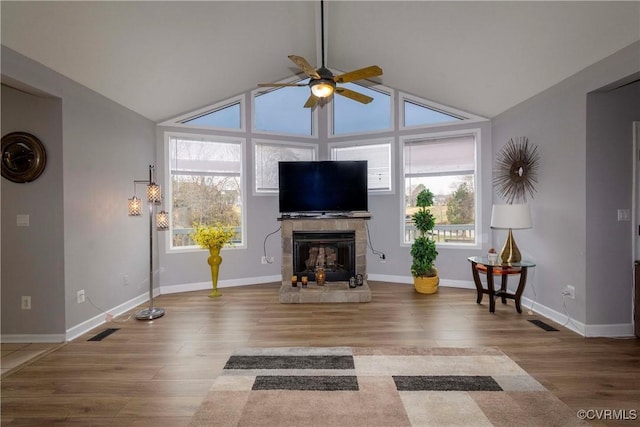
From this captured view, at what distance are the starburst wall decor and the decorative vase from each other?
424 centimetres

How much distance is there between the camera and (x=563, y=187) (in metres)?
3.60

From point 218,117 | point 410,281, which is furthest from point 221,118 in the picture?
point 410,281

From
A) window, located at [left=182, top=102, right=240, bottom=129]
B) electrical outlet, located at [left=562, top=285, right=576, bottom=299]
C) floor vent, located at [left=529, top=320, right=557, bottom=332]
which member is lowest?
floor vent, located at [left=529, top=320, right=557, bottom=332]

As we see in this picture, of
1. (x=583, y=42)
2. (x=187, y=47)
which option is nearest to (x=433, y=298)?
(x=583, y=42)

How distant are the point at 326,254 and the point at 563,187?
317 centimetres

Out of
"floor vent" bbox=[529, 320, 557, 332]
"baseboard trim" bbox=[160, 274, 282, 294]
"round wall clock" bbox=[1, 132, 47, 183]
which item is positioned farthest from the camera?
"baseboard trim" bbox=[160, 274, 282, 294]

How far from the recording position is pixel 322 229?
5.06 m

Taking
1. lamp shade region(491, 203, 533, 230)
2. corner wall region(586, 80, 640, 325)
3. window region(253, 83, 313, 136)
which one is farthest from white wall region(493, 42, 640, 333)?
window region(253, 83, 313, 136)

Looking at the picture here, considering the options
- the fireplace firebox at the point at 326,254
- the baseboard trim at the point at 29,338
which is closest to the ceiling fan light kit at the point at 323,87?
the fireplace firebox at the point at 326,254

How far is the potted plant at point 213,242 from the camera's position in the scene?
475 centimetres

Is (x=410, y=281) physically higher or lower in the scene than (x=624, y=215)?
lower

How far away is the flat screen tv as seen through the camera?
5102mm

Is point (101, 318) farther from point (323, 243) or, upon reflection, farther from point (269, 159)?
point (269, 159)

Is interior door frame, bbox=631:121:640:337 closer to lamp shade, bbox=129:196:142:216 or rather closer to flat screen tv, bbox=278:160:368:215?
flat screen tv, bbox=278:160:368:215
